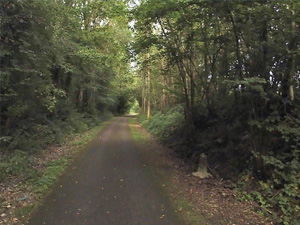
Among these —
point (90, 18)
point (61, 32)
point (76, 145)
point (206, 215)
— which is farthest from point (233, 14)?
point (90, 18)

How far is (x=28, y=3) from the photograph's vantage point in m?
7.61

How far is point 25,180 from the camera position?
19.7ft

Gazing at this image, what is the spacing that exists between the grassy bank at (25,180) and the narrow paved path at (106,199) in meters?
0.27

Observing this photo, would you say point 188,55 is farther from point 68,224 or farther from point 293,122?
point 68,224

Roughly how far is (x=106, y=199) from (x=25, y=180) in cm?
244

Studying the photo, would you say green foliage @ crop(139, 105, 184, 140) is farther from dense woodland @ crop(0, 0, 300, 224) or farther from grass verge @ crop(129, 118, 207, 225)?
grass verge @ crop(129, 118, 207, 225)

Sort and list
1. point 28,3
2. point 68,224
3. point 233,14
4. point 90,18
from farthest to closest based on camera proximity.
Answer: point 90,18 → point 28,3 → point 233,14 → point 68,224

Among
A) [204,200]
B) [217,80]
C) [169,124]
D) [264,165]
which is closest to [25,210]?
[204,200]

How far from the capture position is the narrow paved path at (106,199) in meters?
4.32

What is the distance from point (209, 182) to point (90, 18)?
16.9 m

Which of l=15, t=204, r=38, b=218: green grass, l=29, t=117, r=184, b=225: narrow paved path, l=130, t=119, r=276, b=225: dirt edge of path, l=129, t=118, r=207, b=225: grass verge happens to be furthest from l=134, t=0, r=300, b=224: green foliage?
l=15, t=204, r=38, b=218: green grass

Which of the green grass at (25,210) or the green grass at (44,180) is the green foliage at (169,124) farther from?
the green grass at (25,210)

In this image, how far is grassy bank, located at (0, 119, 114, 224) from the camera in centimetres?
453

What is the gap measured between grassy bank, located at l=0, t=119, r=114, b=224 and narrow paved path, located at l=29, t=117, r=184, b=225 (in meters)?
0.27
